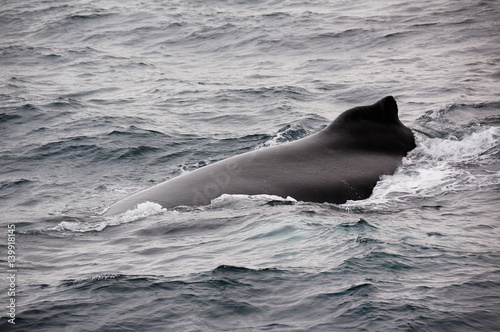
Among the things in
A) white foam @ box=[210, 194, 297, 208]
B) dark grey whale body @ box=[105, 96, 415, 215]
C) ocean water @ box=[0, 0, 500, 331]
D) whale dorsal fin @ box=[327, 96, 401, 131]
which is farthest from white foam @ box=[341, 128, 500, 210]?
white foam @ box=[210, 194, 297, 208]

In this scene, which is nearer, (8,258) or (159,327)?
(159,327)

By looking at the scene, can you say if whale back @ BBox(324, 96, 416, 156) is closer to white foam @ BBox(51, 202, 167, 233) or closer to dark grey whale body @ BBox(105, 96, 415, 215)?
dark grey whale body @ BBox(105, 96, 415, 215)

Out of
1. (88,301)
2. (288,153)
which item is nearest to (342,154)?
(288,153)

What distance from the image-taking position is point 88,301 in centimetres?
742

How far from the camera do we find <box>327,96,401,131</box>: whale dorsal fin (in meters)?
11.5

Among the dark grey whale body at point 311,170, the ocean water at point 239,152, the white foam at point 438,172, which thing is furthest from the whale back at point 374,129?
the ocean water at point 239,152

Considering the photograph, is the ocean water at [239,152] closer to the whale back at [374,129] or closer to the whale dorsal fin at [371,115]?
the whale back at [374,129]

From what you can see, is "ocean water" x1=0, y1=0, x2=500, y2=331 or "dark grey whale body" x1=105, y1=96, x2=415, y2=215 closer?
"ocean water" x1=0, y1=0, x2=500, y2=331

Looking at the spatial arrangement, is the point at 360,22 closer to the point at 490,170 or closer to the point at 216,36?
the point at 216,36

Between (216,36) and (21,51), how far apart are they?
303 inches

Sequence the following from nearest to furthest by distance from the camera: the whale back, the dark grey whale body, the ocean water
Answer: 1. the ocean water
2. the dark grey whale body
3. the whale back

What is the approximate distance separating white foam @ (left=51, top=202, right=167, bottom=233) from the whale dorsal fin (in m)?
3.17

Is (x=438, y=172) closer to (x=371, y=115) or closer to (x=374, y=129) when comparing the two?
(x=374, y=129)

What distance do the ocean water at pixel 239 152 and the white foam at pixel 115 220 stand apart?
0.04m
